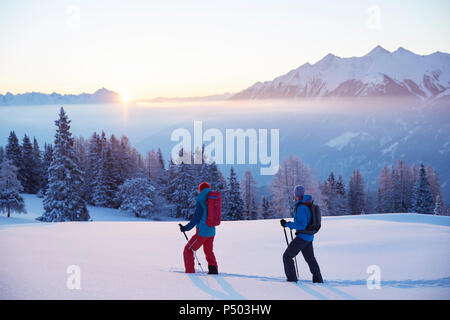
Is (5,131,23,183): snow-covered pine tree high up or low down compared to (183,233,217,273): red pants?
up

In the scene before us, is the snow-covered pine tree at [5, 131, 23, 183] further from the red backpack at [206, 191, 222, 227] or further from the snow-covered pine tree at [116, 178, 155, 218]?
the red backpack at [206, 191, 222, 227]

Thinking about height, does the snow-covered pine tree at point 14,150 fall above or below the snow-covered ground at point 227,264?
above

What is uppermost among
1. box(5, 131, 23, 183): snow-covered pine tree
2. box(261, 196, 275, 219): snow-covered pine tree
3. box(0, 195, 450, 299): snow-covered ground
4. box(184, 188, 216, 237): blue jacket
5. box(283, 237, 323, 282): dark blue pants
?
box(5, 131, 23, 183): snow-covered pine tree

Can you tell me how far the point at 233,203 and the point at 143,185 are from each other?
41.9 ft

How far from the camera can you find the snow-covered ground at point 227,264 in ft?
20.4

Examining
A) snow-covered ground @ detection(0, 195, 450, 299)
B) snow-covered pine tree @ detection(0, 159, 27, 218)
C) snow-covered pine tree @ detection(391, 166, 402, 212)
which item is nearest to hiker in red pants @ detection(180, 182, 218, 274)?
snow-covered ground @ detection(0, 195, 450, 299)

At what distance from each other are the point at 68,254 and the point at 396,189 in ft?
217

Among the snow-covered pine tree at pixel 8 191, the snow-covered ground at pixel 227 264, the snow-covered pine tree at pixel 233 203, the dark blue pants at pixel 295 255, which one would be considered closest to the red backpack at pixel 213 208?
the snow-covered ground at pixel 227 264

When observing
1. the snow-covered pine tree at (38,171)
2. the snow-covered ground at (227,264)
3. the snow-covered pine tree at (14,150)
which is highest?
the snow-covered pine tree at (14,150)

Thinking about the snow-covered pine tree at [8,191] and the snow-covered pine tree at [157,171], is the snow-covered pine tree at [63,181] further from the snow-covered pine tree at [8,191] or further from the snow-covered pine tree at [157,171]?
the snow-covered pine tree at [157,171]

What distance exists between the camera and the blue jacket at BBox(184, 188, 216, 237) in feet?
25.0

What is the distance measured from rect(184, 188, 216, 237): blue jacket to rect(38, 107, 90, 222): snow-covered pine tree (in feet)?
90.8
